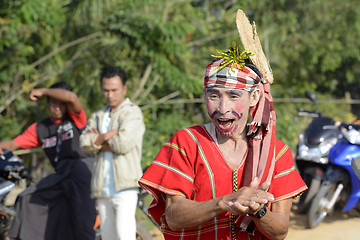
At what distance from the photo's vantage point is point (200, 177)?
7.59 feet

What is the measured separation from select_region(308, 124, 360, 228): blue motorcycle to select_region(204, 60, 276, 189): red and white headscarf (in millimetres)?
4113

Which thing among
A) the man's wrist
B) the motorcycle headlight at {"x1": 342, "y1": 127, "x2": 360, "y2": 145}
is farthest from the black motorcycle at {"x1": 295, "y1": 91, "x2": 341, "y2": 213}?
the man's wrist

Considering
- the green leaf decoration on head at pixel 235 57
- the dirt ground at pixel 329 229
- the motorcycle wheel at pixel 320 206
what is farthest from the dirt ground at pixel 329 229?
the green leaf decoration on head at pixel 235 57

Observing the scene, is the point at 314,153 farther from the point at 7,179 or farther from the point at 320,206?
the point at 7,179

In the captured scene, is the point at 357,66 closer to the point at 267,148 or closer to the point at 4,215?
the point at 4,215

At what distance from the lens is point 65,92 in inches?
183

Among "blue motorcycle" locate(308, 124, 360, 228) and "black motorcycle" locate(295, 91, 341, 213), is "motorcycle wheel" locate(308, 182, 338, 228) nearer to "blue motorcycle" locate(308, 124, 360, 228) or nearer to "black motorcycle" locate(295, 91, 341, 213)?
"blue motorcycle" locate(308, 124, 360, 228)

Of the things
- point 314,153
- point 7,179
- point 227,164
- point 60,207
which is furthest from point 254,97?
point 314,153

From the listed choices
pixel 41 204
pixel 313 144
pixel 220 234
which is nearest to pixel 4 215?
pixel 41 204

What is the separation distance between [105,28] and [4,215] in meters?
4.04

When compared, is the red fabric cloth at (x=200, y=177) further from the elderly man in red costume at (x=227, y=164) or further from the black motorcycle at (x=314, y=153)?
the black motorcycle at (x=314, y=153)

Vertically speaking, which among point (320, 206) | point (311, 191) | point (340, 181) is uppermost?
point (340, 181)

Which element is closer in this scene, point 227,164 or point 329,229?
point 227,164

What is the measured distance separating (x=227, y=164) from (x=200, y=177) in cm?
15
